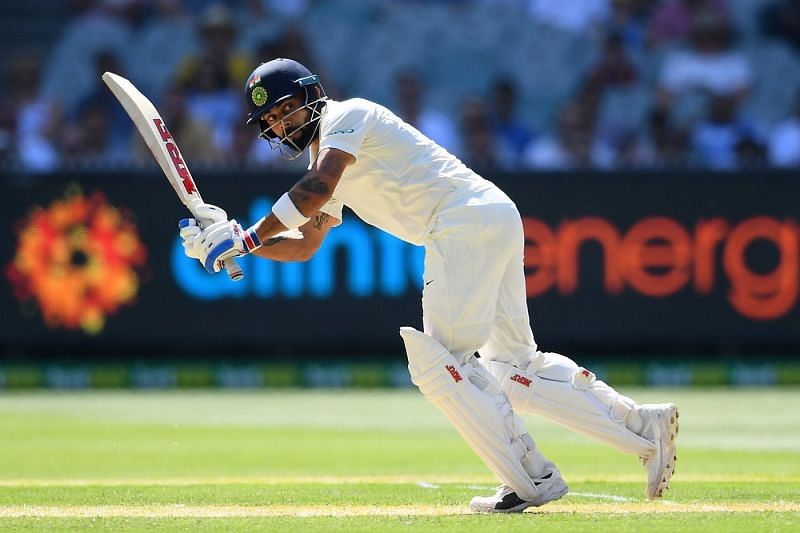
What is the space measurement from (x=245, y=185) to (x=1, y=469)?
4.37 m

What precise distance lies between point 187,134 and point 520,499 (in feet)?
23.1

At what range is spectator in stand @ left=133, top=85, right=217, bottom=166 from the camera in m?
11.4

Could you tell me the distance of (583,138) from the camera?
1170 centimetres

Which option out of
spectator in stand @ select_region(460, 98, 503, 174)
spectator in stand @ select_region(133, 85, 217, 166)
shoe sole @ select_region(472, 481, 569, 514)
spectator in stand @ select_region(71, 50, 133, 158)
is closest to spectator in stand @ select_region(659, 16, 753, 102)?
spectator in stand @ select_region(460, 98, 503, 174)

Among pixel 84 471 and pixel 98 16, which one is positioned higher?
pixel 98 16

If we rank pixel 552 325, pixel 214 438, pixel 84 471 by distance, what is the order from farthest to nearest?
pixel 552 325 < pixel 214 438 < pixel 84 471

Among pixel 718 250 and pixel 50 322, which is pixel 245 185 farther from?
pixel 718 250

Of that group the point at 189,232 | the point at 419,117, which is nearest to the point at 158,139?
the point at 189,232

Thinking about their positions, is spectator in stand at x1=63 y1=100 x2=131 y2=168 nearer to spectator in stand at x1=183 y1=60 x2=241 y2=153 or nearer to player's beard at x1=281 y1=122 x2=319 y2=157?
spectator in stand at x1=183 y1=60 x2=241 y2=153

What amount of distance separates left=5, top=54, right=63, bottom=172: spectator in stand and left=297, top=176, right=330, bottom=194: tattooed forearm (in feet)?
23.5

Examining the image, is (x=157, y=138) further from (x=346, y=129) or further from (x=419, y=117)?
(x=419, y=117)

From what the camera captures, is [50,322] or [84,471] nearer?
[84,471]

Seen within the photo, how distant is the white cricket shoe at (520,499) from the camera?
4.95 m

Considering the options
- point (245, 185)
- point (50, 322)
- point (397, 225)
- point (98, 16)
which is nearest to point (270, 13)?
point (98, 16)
